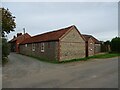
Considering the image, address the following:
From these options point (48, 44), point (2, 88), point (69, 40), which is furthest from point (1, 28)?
point (2, 88)

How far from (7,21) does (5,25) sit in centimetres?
69

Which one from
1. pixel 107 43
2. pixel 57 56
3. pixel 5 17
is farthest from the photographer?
pixel 107 43

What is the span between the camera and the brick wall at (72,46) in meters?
30.5

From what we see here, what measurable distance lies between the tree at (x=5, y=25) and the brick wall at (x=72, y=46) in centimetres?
758

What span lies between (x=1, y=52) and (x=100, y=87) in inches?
693

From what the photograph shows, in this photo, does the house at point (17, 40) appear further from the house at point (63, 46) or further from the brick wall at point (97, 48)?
the house at point (63, 46)

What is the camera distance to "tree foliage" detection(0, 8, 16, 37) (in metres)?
27.6

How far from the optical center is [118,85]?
11.8 m

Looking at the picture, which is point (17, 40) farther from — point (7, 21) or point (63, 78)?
point (63, 78)

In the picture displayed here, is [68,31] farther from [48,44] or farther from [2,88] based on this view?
[2,88]

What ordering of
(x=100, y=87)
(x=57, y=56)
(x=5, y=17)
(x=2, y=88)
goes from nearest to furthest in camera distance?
1. (x=100, y=87)
2. (x=2, y=88)
3. (x=5, y=17)
4. (x=57, y=56)

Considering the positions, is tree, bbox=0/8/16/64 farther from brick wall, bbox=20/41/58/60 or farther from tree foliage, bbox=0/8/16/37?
brick wall, bbox=20/41/58/60

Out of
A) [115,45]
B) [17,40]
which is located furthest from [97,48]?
[17,40]

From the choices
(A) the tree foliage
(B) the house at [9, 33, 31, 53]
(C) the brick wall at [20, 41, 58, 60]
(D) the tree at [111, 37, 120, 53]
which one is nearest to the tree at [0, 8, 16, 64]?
(A) the tree foliage
